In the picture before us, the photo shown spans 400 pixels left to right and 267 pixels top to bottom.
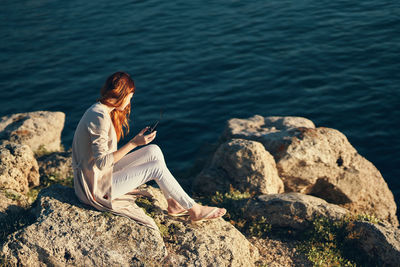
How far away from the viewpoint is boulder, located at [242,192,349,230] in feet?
29.8

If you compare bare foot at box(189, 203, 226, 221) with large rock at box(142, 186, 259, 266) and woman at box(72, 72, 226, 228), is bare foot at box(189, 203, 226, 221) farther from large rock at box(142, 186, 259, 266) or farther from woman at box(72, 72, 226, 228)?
large rock at box(142, 186, 259, 266)

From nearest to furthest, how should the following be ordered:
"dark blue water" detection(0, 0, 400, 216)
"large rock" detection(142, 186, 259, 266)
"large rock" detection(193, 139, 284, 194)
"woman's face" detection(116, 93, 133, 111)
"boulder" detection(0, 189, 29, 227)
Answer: "woman's face" detection(116, 93, 133, 111) → "large rock" detection(142, 186, 259, 266) → "boulder" detection(0, 189, 29, 227) → "large rock" detection(193, 139, 284, 194) → "dark blue water" detection(0, 0, 400, 216)

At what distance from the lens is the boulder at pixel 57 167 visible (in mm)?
11344

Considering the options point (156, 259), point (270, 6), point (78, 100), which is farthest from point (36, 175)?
point (270, 6)

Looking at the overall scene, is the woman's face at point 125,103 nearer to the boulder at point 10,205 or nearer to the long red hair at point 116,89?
the long red hair at point 116,89

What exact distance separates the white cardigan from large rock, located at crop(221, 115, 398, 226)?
479 centimetres

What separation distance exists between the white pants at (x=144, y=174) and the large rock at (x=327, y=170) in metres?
4.04

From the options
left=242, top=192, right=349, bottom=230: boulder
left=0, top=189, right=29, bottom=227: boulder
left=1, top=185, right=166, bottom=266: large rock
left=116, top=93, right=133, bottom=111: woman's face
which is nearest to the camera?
left=1, top=185, right=166, bottom=266: large rock

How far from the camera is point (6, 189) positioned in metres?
8.91

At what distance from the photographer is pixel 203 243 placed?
7.70 metres

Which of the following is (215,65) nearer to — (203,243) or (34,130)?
(34,130)

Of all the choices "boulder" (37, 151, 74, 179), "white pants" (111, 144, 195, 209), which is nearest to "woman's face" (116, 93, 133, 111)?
"white pants" (111, 144, 195, 209)

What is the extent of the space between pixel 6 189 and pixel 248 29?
18.0 m

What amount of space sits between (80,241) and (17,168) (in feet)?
11.4
